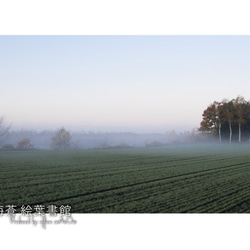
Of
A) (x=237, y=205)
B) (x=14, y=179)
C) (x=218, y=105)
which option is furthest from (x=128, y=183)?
(x=218, y=105)

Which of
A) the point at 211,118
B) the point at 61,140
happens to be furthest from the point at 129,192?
the point at 211,118

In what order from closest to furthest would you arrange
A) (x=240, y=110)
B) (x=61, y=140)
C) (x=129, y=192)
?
(x=129, y=192), (x=61, y=140), (x=240, y=110)

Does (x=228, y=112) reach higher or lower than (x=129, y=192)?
higher

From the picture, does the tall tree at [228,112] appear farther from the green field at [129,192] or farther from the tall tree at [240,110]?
the green field at [129,192]

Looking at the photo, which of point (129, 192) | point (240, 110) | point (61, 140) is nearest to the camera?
point (129, 192)

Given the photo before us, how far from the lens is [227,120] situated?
35.8 m

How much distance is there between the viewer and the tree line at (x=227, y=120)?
3547 centimetres

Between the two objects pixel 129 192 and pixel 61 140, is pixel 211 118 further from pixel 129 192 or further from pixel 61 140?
pixel 129 192

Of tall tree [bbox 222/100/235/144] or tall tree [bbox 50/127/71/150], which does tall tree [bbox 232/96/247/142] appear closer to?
tall tree [bbox 222/100/235/144]

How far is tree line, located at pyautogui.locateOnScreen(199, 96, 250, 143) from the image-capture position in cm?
3547

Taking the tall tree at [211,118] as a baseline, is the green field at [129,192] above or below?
below

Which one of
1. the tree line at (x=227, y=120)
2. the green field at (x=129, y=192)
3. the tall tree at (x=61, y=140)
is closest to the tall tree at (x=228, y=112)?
the tree line at (x=227, y=120)

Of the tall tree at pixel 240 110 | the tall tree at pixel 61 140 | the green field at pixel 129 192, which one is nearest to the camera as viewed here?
the green field at pixel 129 192

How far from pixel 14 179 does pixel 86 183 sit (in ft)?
7.96
